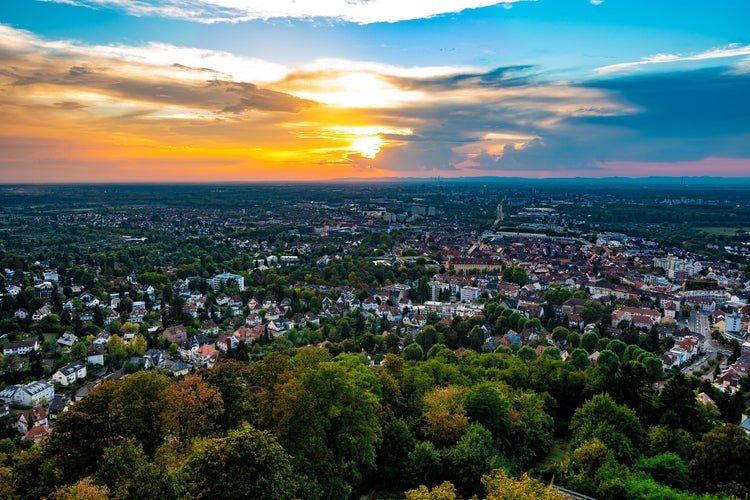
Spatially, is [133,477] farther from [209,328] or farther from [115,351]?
[209,328]

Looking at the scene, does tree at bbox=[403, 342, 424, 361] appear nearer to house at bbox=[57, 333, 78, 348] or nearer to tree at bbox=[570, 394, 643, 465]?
tree at bbox=[570, 394, 643, 465]

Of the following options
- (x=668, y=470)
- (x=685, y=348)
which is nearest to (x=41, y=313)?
(x=668, y=470)

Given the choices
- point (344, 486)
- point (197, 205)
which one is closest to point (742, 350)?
point (344, 486)

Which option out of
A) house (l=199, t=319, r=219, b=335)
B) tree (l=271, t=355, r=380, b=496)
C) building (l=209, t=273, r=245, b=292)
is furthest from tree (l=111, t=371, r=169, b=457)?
building (l=209, t=273, r=245, b=292)

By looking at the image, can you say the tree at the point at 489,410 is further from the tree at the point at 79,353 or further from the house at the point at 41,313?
the house at the point at 41,313

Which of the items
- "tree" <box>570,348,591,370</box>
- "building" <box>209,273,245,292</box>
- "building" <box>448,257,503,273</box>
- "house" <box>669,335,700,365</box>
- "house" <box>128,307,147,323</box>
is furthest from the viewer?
"building" <box>448,257,503,273</box>

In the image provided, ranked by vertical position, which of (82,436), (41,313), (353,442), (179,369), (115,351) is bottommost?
(179,369)

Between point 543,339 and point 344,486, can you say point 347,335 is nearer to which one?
point 543,339
